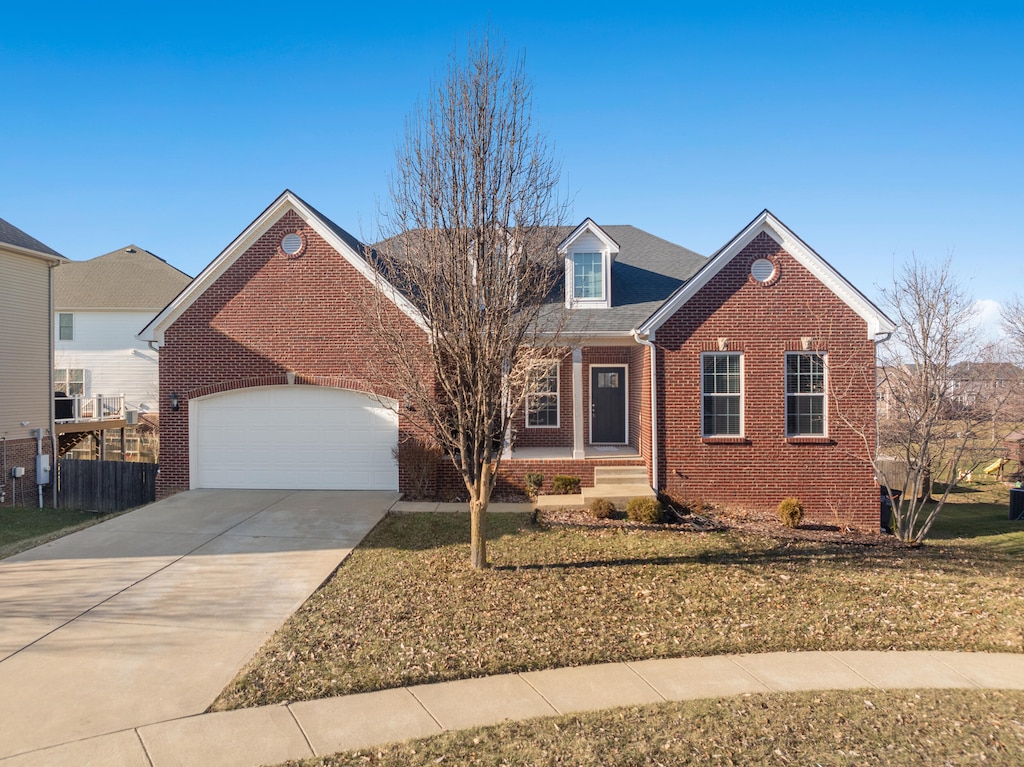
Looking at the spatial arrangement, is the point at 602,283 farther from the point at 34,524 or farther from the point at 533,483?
the point at 34,524

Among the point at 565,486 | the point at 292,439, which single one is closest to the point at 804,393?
the point at 565,486

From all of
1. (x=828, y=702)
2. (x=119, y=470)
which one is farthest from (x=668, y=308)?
(x=119, y=470)

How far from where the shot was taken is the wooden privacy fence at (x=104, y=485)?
14.8 meters

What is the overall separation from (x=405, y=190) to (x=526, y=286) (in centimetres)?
201

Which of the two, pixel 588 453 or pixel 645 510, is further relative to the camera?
pixel 588 453

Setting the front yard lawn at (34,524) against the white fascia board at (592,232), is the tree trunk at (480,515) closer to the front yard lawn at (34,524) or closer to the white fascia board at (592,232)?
the front yard lawn at (34,524)

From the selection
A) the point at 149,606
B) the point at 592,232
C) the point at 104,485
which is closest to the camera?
the point at 149,606

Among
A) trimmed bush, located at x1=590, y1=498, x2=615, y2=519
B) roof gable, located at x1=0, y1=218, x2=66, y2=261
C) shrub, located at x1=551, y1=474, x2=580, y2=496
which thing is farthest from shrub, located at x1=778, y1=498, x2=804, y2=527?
roof gable, located at x1=0, y1=218, x2=66, y2=261

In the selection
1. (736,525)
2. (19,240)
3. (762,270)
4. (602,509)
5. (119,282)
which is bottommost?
(736,525)

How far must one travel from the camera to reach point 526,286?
7543mm

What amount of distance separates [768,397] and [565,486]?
4.53 m

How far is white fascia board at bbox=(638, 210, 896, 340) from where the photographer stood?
12609 mm

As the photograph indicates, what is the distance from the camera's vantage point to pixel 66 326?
28.0 meters

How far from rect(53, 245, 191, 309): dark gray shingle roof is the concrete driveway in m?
20.0
